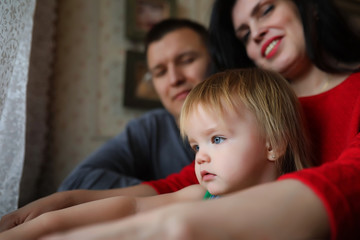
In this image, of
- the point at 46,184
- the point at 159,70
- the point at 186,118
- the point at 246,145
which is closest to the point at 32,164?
the point at 46,184

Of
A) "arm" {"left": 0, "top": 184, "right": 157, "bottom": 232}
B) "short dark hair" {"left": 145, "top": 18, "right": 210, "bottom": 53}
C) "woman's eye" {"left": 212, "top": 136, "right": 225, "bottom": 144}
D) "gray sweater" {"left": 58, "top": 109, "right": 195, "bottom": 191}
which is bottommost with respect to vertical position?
"gray sweater" {"left": 58, "top": 109, "right": 195, "bottom": 191}

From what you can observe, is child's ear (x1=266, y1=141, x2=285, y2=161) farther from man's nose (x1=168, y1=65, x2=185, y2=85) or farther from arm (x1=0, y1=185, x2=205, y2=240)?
man's nose (x1=168, y1=65, x2=185, y2=85)

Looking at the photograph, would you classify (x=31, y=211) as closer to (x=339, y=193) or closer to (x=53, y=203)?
A: (x=53, y=203)

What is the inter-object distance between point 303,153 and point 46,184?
179 centimetres

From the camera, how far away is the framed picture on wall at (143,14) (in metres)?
2.31

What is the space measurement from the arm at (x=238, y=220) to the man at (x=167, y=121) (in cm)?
100

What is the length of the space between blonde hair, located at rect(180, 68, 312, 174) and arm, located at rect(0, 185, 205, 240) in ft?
0.76

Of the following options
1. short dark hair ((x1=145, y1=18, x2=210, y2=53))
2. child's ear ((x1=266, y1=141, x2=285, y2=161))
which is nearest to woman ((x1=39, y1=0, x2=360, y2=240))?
child's ear ((x1=266, y1=141, x2=285, y2=161))

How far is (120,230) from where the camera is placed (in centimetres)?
36

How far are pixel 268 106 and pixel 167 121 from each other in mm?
979

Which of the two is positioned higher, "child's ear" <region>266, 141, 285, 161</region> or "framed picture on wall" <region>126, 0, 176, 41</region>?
"framed picture on wall" <region>126, 0, 176, 41</region>

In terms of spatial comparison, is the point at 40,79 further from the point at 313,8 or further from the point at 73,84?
the point at 313,8

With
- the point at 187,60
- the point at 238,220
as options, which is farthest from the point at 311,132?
the point at 187,60

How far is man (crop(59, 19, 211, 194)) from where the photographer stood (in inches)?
60.1
